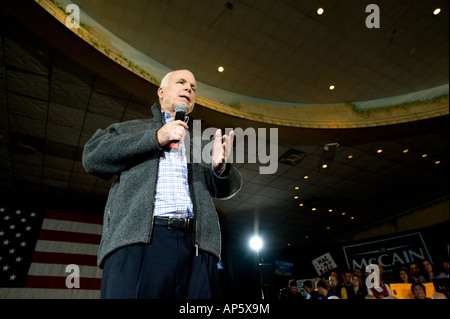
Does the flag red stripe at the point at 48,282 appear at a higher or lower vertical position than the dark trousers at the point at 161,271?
lower

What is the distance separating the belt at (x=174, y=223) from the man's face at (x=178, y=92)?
0.52 meters

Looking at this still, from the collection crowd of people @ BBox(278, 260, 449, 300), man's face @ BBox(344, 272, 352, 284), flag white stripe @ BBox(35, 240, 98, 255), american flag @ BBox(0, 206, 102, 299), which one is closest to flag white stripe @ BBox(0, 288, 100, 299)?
american flag @ BBox(0, 206, 102, 299)

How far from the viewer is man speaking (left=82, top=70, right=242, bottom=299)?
0.79 metres

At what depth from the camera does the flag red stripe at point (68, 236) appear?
25.7ft

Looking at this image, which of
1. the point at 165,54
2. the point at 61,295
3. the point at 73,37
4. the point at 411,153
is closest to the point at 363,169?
the point at 411,153

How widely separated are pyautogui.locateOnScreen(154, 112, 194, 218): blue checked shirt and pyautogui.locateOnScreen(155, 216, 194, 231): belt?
3 centimetres

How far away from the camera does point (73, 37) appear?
3992 mm

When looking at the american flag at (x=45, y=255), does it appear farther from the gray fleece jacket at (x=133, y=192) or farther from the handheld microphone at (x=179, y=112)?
the handheld microphone at (x=179, y=112)

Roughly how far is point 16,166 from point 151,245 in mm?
7855

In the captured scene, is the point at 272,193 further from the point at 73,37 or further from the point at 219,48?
the point at 73,37

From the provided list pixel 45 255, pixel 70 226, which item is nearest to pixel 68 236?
pixel 70 226

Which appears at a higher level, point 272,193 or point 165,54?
point 165,54

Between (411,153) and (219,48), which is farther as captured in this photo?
(411,153)

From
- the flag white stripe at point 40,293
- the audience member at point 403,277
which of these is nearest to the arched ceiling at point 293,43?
the audience member at point 403,277
